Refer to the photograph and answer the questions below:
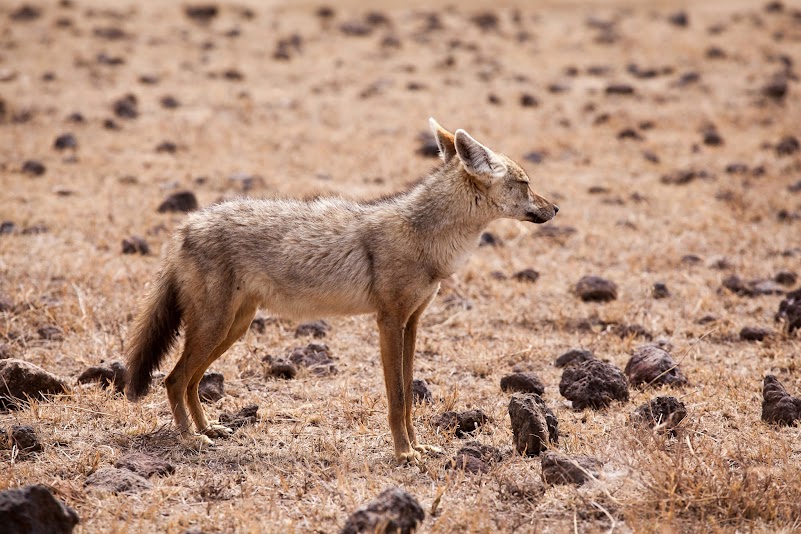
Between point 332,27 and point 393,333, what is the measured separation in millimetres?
19359

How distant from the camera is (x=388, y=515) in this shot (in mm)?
4539

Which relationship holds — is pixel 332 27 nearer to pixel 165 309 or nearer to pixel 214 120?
pixel 214 120

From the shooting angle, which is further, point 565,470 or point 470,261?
point 470,261

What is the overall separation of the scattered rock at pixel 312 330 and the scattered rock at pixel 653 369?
104 inches

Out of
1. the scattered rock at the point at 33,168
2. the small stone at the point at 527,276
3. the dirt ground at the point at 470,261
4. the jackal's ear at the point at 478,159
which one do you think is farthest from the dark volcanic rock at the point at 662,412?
the scattered rock at the point at 33,168

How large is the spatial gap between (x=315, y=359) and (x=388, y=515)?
3.06 m

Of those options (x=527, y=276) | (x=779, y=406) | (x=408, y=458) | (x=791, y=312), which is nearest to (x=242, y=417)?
(x=408, y=458)

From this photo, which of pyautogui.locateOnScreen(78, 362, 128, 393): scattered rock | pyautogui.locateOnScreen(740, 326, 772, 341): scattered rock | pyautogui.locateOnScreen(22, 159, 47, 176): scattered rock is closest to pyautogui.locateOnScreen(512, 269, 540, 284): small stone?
pyautogui.locateOnScreen(740, 326, 772, 341): scattered rock

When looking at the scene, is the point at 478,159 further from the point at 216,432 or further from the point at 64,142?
the point at 64,142

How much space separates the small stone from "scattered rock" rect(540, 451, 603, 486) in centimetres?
426

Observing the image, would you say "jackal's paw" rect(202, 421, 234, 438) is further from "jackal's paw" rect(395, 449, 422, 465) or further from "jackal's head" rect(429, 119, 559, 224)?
"jackal's head" rect(429, 119, 559, 224)

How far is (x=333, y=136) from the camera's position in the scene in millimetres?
15398

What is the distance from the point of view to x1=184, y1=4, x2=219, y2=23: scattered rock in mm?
24500

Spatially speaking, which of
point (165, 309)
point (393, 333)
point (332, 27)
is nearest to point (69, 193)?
point (165, 309)
